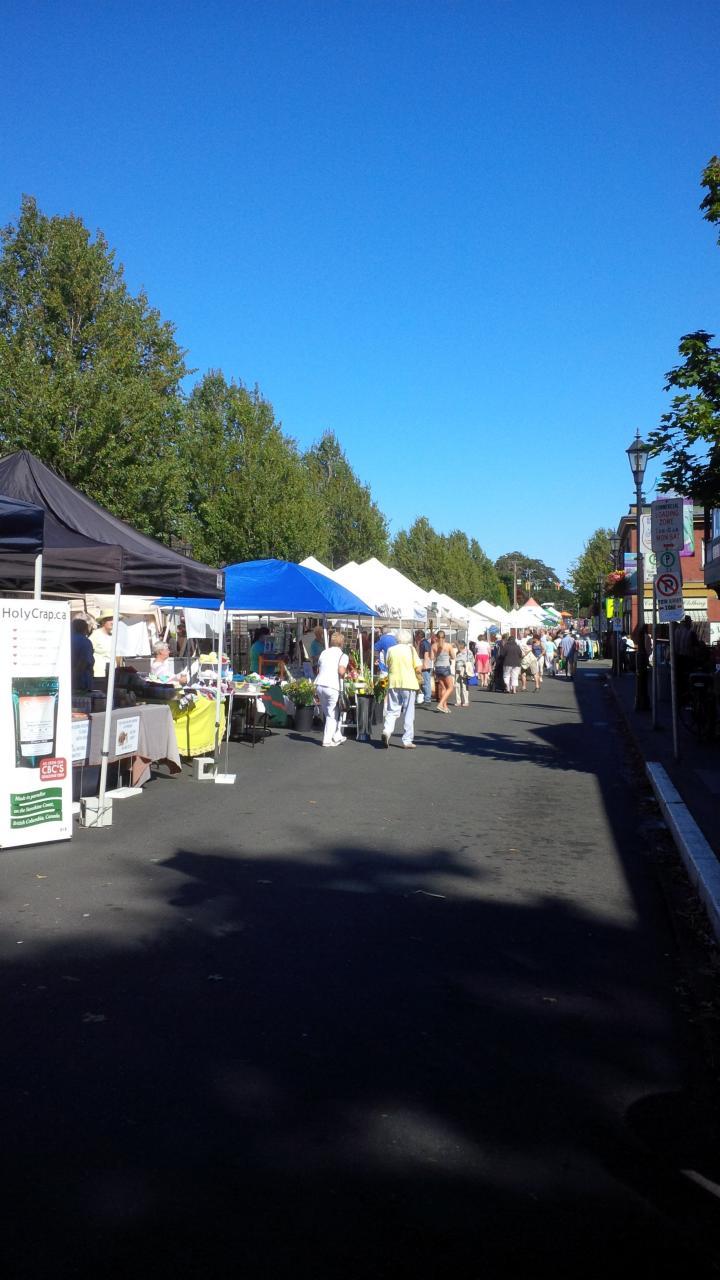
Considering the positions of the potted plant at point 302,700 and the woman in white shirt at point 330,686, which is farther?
the potted plant at point 302,700

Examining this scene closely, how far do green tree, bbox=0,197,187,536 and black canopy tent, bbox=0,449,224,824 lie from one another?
701 inches

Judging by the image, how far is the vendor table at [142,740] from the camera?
393 inches

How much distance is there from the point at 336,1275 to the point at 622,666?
4248cm

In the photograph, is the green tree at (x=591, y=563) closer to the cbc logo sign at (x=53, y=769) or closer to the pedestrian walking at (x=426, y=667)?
the pedestrian walking at (x=426, y=667)

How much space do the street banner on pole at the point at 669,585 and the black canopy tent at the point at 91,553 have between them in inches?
257

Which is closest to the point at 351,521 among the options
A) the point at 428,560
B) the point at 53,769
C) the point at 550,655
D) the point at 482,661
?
the point at 428,560

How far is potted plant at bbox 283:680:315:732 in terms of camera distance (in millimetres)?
18875

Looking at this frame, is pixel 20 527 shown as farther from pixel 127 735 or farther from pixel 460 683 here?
pixel 460 683

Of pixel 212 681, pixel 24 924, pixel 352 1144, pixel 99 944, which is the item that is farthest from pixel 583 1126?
pixel 212 681

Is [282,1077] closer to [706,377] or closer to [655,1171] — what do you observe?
[655,1171]

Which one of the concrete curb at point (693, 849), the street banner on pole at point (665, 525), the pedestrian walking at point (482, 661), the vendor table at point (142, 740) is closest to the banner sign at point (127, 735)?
the vendor table at point (142, 740)

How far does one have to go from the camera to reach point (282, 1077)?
3.86m

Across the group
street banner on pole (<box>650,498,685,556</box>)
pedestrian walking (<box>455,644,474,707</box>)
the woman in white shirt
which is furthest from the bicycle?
pedestrian walking (<box>455,644,474,707</box>)

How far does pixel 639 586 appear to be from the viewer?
25281 mm
